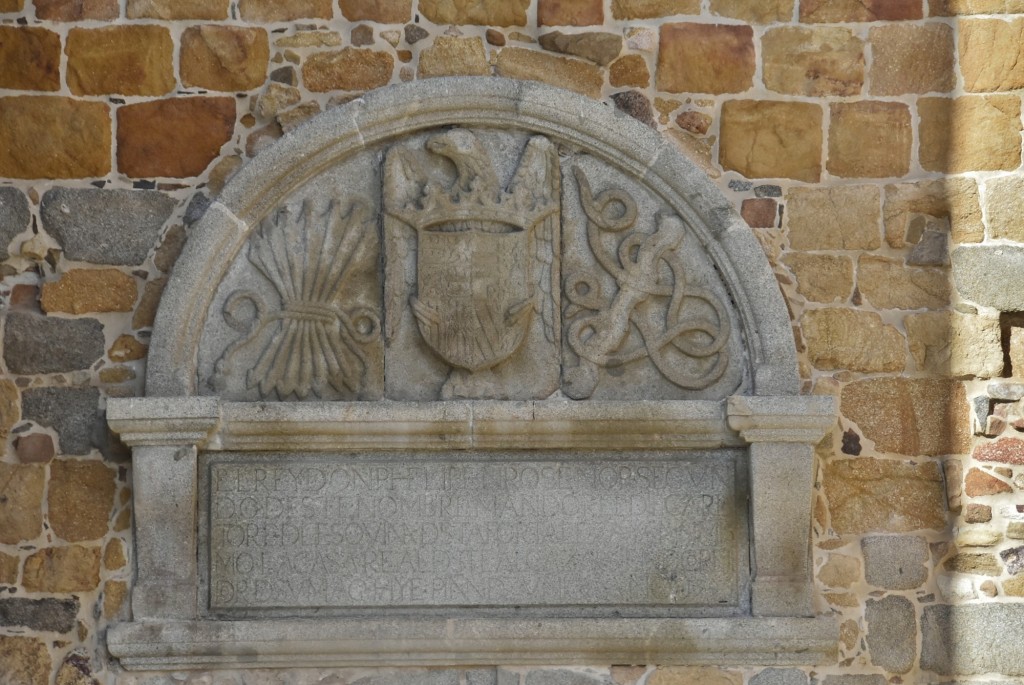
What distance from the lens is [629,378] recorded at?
483cm

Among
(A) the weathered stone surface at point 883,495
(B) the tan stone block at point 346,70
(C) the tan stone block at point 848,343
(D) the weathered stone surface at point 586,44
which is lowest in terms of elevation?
(A) the weathered stone surface at point 883,495

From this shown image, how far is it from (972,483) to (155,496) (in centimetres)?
261

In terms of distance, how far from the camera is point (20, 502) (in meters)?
4.72

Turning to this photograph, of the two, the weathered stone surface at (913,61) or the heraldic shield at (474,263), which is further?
the weathered stone surface at (913,61)

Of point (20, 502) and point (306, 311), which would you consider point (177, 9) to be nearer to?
point (306, 311)

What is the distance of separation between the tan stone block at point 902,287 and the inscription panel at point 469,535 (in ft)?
2.51

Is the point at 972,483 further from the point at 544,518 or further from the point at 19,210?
the point at 19,210

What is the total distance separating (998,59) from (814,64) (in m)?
0.61

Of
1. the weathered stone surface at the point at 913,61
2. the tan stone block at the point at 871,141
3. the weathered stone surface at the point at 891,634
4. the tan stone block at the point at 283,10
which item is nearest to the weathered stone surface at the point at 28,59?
the tan stone block at the point at 283,10

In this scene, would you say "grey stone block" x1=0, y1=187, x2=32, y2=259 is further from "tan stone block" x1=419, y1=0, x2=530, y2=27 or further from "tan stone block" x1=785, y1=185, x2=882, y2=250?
"tan stone block" x1=785, y1=185, x2=882, y2=250

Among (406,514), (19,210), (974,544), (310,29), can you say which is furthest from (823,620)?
(19,210)

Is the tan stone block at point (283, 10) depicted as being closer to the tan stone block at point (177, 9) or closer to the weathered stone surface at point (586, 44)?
the tan stone block at point (177, 9)

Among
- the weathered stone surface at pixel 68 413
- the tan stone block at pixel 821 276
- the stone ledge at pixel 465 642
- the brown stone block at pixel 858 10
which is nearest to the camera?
the stone ledge at pixel 465 642

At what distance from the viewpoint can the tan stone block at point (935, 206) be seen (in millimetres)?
4883
